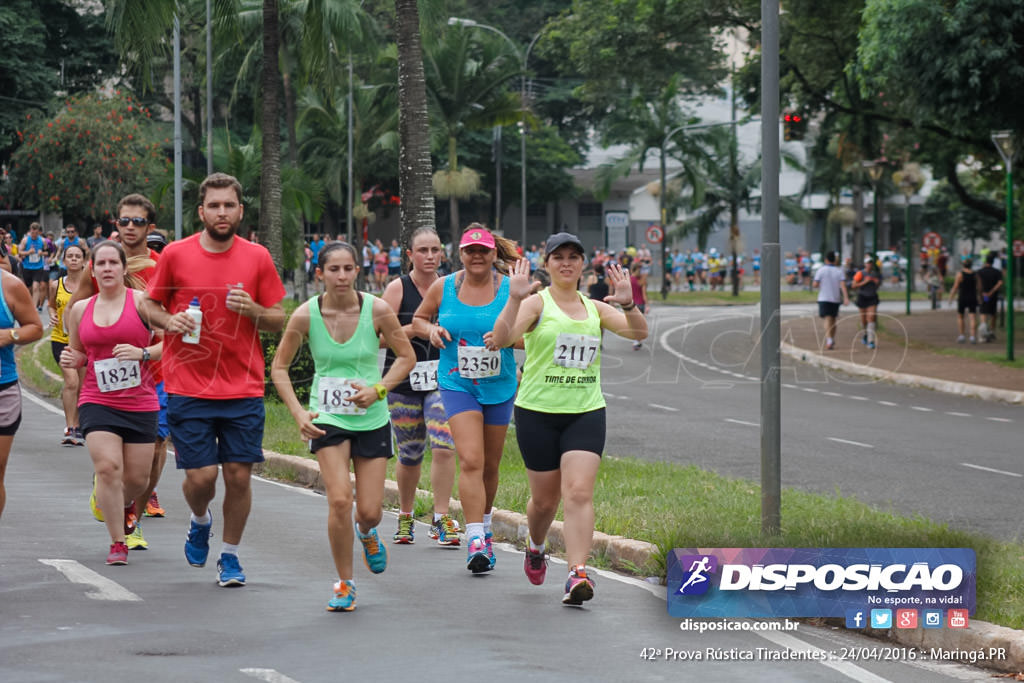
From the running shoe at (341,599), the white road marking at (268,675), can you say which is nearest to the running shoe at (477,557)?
the running shoe at (341,599)

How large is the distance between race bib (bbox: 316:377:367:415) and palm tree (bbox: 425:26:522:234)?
39.2 metres

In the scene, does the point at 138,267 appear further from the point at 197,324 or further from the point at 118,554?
the point at 197,324

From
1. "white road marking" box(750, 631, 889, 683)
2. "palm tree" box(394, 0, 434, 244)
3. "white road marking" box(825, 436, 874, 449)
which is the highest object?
"palm tree" box(394, 0, 434, 244)

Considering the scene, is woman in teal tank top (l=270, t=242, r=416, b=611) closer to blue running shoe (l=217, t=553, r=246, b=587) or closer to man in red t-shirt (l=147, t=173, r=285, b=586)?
man in red t-shirt (l=147, t=173, r=285, b=586)

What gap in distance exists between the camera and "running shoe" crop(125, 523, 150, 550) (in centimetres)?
898

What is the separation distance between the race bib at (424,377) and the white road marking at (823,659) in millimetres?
3028

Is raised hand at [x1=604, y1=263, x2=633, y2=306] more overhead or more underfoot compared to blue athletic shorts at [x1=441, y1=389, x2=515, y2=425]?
more overhead

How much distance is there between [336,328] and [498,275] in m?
1.76

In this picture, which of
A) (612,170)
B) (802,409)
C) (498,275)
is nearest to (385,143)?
(612,170)

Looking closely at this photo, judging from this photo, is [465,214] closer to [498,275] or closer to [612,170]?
[612,170]

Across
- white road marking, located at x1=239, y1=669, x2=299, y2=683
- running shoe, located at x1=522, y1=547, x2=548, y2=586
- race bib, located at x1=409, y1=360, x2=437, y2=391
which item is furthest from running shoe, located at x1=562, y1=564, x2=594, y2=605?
race bib, located at x1=409, y1=360, x2=437, y2=391

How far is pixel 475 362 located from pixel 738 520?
211 centimetres

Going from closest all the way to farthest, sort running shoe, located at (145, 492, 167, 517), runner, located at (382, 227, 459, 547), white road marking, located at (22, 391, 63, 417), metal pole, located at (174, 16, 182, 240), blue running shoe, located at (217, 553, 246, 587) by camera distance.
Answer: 1. blue running shoe, located at (217, 553, 246, 587)
2. runner, located at (382, 227, 459, 547)
3. running shoe, located at (145, 492, 167, 517)
4. white road marking, located at (22, 391, 63, 417)
5. metal pole, located at (174, 16, 182, 240)

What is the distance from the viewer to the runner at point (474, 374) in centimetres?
850
